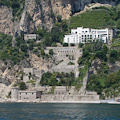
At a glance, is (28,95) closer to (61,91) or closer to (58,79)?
(61,91)

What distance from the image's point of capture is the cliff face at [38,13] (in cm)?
10900

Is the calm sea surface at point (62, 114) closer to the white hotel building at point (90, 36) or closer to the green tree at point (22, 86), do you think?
the green tree at point (22, 86)

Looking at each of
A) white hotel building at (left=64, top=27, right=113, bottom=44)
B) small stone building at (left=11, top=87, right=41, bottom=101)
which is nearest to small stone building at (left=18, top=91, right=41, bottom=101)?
small stone building at (left=11, top=87, right=41, bottom=101)

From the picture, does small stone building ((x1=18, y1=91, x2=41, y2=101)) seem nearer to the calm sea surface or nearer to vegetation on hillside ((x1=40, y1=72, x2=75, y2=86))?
vegetation on hillside ((x1=40, y1=72, x2=75, y2=86))

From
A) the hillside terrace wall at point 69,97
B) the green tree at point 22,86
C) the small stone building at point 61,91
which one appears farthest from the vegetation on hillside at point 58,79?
the hillside terrace wall at point 69,97

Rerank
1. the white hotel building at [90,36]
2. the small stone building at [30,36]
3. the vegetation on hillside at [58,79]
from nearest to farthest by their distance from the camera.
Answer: the vegetation on hillside at [58,79]
the white hotel building at [90,36]
the small stone building at [30,36]

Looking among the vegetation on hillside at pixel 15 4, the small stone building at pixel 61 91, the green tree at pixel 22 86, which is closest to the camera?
the small stone building at pixel 61 91

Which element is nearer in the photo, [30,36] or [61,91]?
[61,91]

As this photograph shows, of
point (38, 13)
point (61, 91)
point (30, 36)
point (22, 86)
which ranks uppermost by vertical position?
point (38, 13)

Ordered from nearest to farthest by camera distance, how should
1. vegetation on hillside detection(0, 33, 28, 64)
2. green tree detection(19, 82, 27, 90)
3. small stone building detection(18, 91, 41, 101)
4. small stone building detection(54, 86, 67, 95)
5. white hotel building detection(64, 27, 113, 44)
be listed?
small stone building detection(54, 86, 67, 95) → small stone building detection(18, 91, 41, 101) → green tree detection(19, 82, 27, 90) → vegetation on hillside detection(0, 33, 28, 64) → white hotel building detection(64, 27, 113, 44)

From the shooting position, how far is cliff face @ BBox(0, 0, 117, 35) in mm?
109000

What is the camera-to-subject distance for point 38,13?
111m

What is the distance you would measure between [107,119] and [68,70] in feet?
116

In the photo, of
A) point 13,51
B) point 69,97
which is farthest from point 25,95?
point 13,51
